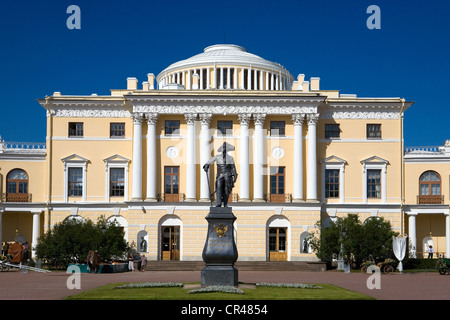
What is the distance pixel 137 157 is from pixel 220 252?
27.8 m

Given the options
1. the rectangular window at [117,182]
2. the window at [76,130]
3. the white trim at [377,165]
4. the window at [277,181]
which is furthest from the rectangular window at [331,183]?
the window at [76,130]

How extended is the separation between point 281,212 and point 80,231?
15.8 metres

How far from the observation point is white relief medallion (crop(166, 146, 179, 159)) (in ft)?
178

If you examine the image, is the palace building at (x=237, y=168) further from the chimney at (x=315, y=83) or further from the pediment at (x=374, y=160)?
the chimney at (x=315, y=83)

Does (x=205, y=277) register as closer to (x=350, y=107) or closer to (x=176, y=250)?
(x=176, y=250)

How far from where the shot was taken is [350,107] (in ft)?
182

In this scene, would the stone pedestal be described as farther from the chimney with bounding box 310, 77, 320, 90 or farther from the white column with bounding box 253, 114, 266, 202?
the chimney with bounding box 310, 77, 320, 90

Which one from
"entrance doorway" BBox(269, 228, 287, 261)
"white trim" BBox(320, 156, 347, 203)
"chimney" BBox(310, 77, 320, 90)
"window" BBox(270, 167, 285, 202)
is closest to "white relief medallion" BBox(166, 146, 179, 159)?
"window" BBox(270, 167, 285, 202)

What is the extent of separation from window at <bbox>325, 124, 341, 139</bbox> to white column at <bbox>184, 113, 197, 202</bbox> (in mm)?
11042

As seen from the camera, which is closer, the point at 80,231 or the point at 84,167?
the point at 80,231

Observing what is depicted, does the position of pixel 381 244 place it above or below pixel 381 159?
below

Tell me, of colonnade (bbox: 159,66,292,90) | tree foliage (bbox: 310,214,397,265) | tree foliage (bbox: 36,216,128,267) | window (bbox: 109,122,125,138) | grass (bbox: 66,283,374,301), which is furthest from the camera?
colonnade (bbox: 159,66,292,90)

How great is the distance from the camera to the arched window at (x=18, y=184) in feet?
180
